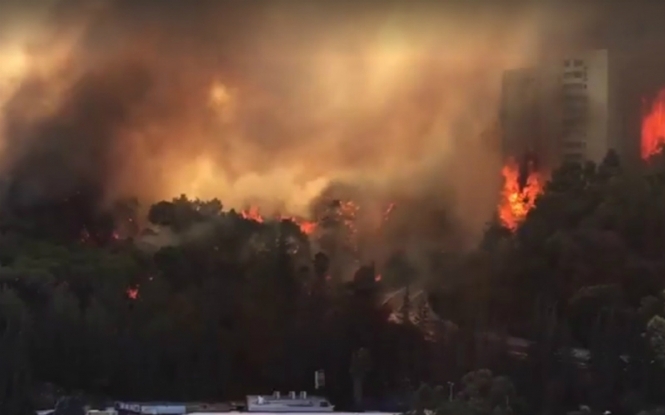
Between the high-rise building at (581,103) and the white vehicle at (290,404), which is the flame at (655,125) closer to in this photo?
the high-rise building at (581,103)

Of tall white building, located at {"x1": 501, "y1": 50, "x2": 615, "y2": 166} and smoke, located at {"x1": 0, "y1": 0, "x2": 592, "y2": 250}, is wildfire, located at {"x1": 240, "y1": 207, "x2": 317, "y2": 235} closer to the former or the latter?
smoke, located at {"x1": 0, "y1": 0, "x2": 592, "y2": 250}

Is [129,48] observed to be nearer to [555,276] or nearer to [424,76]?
[424,76]

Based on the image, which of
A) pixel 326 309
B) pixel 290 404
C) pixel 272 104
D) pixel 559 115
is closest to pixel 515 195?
pixel 559 115

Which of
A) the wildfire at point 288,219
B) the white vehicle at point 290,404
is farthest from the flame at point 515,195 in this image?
the white vehicle at point 290,404

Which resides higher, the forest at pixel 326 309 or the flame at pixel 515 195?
the flame at pixel 515 195

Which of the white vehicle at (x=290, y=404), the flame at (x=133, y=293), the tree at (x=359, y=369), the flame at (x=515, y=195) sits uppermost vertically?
the flame at (x=515, y=195)

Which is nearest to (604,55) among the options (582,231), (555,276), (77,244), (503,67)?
(503,67)
